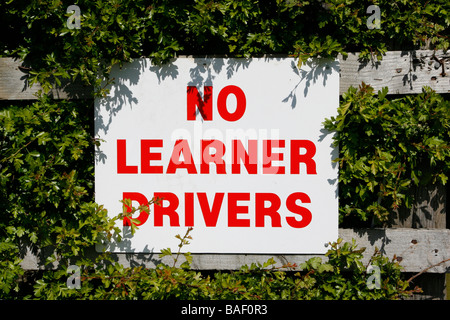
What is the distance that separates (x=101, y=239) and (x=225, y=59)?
1518mm

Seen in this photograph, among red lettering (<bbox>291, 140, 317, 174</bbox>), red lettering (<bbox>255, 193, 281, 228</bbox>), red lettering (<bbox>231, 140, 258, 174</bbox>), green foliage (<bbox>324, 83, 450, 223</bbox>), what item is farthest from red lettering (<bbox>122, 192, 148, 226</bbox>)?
green foliage (<bbox>324, 83, 450, 223</bbox>)

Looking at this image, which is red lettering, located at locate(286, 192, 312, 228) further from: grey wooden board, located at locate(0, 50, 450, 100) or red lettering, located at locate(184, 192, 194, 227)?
grey wooden board, located at locate(0, 50, 450, 100)

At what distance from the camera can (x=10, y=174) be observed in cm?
266

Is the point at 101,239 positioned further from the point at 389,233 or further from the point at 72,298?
the point at 389,233

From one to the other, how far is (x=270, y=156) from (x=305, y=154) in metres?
0.24

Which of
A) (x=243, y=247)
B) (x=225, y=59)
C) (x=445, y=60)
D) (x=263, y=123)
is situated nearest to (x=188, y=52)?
(x=225, y=59)

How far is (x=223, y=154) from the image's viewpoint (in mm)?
2715

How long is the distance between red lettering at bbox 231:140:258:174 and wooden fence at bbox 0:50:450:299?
2.01 feet

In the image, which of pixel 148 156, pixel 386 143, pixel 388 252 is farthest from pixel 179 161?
pixel 388 252

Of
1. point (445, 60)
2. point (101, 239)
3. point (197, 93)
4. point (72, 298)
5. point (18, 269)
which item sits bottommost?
point (72, 298)

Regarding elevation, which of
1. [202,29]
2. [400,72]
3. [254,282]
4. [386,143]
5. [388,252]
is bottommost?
[254,282]

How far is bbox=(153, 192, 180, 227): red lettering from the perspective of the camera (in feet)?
8.92

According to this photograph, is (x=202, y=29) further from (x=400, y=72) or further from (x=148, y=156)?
(x=400, y=72)

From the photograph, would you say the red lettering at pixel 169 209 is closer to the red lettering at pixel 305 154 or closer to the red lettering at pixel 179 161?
the red lettering at pixel 179 161
